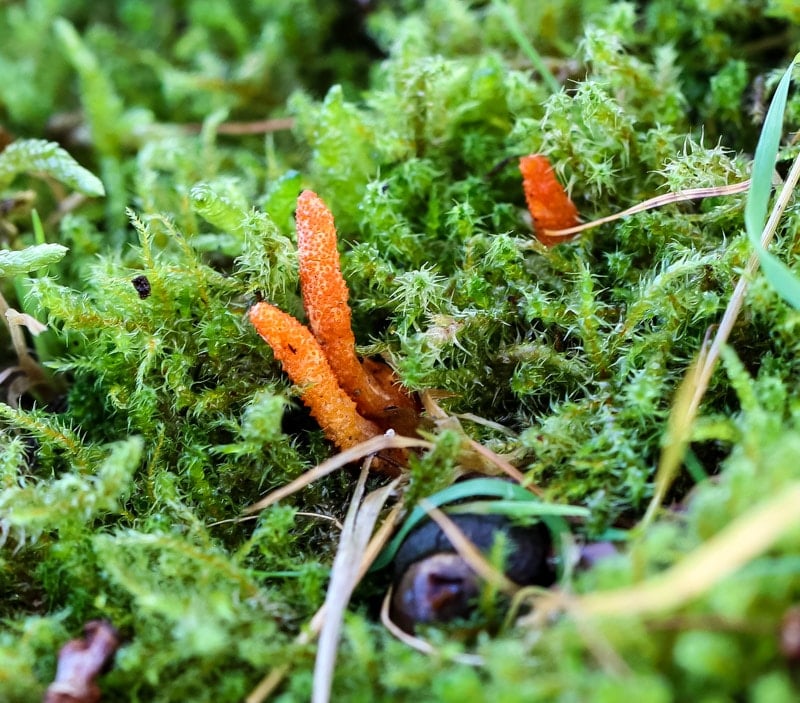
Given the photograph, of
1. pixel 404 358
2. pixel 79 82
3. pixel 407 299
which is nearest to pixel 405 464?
pixel 404 358

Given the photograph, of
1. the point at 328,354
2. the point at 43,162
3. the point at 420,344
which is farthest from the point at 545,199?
the point at 43,162

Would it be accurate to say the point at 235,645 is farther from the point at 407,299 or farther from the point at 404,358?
the point at 407,299

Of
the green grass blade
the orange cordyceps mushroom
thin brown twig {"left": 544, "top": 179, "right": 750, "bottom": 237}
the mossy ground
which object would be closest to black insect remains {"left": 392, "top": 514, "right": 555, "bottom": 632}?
the mossy ground

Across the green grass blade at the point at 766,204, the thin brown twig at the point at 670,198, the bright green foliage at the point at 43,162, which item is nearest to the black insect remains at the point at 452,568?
the green grass blade at the point at 766,204

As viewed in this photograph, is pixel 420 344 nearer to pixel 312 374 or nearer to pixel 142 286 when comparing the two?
pixel 312 374

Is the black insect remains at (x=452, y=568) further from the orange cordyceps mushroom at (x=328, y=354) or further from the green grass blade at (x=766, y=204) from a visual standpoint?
the green grass blade at (x=766, y=204)

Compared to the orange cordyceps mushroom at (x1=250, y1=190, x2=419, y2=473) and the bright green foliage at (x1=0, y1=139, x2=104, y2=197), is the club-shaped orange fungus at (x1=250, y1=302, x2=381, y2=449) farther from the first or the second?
the bright green foliage at (x1=0, y1=139, x2=104, y2=197)

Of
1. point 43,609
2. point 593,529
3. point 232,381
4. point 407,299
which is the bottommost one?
point 43,609

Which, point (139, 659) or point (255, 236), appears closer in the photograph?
point (139, 659)
